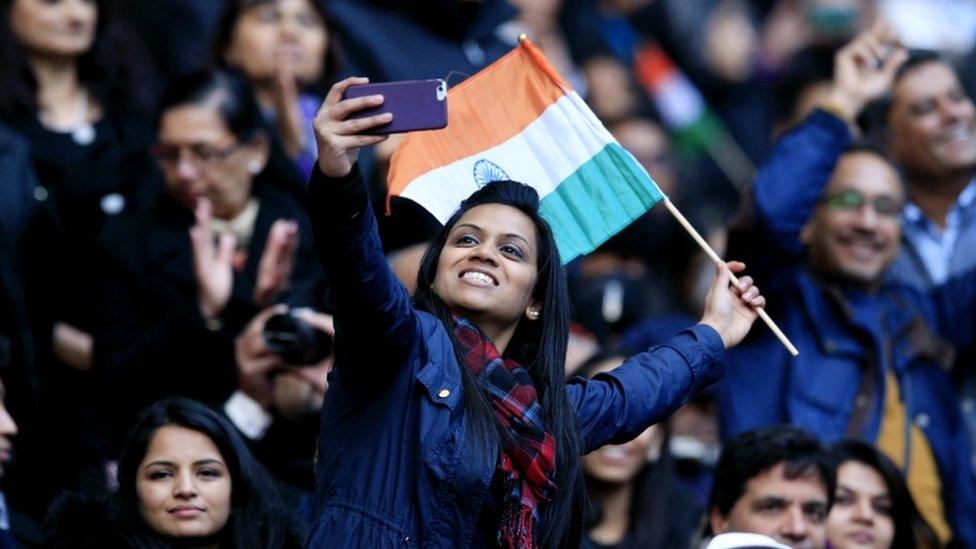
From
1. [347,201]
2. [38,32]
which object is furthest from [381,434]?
[38,32]

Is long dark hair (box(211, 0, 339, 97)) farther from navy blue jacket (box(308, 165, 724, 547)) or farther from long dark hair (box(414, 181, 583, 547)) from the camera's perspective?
navy blue jacket (box(308, 165, 724, 547))

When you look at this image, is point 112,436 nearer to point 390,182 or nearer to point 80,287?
point 80,287

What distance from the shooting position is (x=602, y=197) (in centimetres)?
638

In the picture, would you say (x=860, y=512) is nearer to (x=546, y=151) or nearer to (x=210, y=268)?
(x=546, y=151)

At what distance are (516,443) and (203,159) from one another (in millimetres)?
2901

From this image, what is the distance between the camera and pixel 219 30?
350 inches

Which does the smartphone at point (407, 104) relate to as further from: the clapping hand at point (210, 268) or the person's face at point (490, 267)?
the clapping hand at point (210, 268)

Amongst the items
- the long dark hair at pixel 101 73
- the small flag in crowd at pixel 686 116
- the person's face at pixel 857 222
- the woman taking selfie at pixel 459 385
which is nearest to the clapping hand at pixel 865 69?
the person's face at pixel 857 222

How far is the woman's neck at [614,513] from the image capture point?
7801 millimetres

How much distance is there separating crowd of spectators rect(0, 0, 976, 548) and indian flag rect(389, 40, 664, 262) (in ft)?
1.05

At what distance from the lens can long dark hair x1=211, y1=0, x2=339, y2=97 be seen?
880 cm

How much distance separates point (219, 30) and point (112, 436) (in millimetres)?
2102

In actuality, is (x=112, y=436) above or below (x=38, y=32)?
below

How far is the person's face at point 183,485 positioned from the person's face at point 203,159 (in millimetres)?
1647
